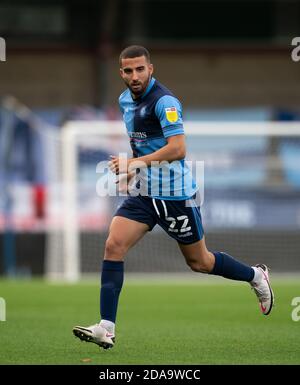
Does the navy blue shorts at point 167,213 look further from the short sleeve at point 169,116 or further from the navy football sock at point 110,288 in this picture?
the short sleeve at point 169,116

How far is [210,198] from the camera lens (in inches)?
698

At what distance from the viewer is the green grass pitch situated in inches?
272

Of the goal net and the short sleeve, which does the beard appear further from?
the goal net

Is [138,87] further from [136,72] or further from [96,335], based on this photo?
[96,335]

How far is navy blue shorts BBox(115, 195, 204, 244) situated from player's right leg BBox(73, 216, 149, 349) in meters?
0.09

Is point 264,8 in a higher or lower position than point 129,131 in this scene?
higher

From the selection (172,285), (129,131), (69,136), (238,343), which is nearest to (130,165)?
(129,131)

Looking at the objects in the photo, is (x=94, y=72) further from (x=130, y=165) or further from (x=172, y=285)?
(x=130, y=165)

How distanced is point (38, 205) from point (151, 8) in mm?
5950

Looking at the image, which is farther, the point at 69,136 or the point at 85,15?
the point at 85,15

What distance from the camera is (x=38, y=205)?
17594mm

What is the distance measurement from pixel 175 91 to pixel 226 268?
14157 millimetres

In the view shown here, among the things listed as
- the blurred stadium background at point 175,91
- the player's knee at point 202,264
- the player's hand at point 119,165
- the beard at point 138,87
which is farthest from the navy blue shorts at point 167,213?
the blurred stadium background at point 175,91

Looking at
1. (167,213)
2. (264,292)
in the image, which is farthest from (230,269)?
(167,213)
